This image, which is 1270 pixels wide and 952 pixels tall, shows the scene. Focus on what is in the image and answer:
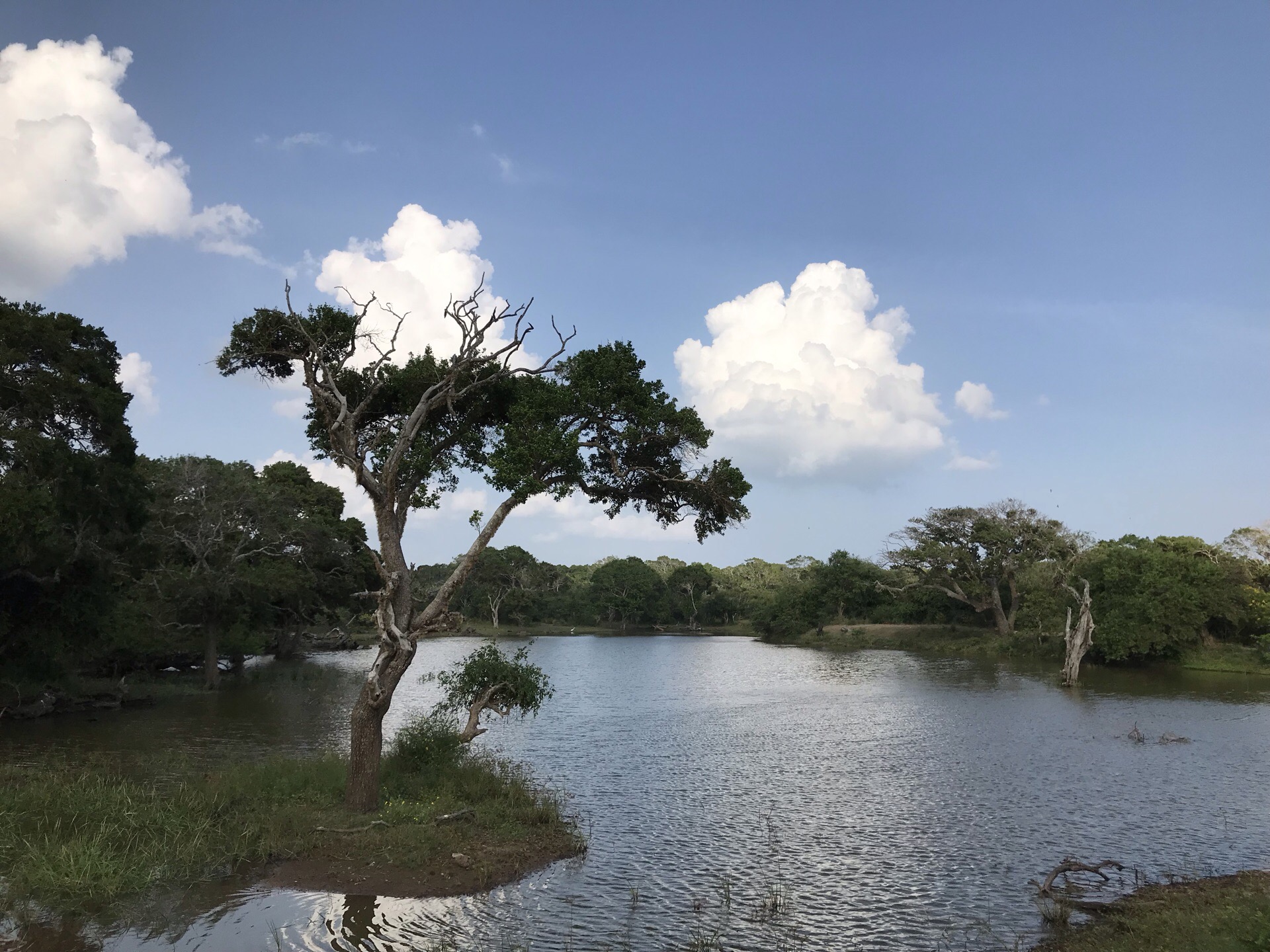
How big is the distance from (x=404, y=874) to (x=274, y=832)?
3.01 meters

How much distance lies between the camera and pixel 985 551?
85.2m

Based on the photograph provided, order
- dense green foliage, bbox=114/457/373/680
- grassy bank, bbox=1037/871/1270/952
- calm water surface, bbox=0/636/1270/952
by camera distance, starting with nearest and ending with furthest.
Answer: grassy bank, bbox=1037/871/1270/952 < calm water surface, bbox=0/636/1270/952 < dense green foliage, bbox=114/457/373/680

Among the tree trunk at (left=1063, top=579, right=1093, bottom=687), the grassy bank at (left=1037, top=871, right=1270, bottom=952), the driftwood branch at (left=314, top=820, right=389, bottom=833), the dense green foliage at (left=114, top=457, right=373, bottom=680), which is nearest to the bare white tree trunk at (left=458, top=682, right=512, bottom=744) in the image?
the driftwood branch at (left=314, top=820, right=389, bottom=833)

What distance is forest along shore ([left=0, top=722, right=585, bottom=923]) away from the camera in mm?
13031

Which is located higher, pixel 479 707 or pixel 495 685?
pixel 495 685

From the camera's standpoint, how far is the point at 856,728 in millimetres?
36031

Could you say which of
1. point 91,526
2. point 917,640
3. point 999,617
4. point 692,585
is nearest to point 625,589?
point 692,585

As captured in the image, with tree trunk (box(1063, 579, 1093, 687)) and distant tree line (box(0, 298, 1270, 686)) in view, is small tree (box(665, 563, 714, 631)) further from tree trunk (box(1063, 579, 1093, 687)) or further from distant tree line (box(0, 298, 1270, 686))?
tree trunk (box(1063, 579, 1093, 687))

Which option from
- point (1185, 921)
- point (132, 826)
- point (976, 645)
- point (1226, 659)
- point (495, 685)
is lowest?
point (132, 826)

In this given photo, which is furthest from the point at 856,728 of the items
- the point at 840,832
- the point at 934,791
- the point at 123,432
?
the point at 123,432

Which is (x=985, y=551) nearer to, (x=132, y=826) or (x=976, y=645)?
(x=976, y=645)

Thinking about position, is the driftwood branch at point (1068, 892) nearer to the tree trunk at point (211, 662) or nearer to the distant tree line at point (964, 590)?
the distant tree line at point (964, 590)

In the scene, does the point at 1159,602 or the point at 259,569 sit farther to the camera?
the point at 1159,602

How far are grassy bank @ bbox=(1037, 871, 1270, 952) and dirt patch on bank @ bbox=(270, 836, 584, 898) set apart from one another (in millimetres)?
8970
